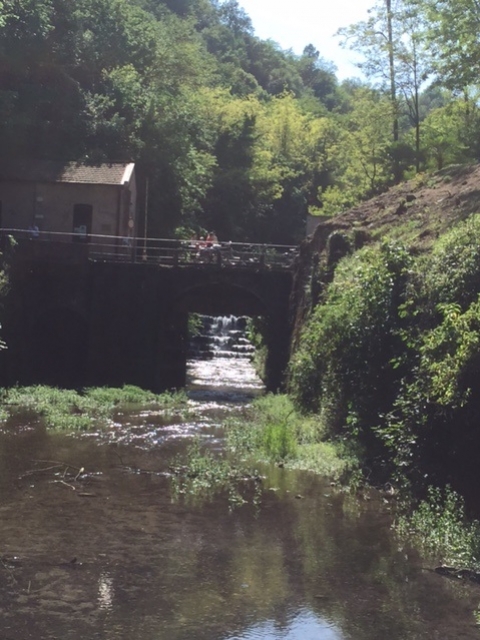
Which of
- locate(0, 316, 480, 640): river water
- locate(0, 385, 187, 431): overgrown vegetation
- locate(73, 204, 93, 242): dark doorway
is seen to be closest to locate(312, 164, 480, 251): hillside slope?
locate(0, 385, 187, 431): overgrown vegetation

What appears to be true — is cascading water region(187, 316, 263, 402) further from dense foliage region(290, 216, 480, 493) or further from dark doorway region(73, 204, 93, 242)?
dense foliage region(290, 216, 480, 493)

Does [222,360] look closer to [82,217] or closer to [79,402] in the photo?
[82,217]

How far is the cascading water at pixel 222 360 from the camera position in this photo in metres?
36.5

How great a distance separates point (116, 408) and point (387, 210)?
1022 centimetres

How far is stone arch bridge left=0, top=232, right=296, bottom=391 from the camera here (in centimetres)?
3291

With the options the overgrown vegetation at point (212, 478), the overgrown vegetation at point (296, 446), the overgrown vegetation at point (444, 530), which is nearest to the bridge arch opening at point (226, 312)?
the overgrown vegetation at point (296, 446)

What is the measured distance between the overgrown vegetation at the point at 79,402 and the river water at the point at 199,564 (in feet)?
14.7

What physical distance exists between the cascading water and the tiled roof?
8762 mm

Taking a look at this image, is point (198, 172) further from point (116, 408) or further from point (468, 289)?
point (468, 289)

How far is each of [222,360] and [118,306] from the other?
12.9 m

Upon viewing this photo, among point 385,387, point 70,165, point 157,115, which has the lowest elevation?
point 385,387

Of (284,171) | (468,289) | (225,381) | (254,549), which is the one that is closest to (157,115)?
(225,381)

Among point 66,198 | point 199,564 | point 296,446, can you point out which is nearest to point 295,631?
point 199,564

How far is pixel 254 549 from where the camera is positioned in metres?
12.6
